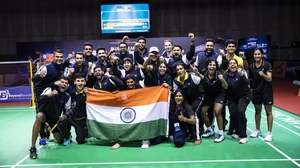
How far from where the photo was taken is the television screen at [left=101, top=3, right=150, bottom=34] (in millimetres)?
19344

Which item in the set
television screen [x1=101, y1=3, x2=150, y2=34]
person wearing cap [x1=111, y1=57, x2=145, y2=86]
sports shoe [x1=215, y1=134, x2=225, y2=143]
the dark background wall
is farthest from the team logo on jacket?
the dark background wall

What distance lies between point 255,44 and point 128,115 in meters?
14.0

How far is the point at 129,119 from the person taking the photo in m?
6.39

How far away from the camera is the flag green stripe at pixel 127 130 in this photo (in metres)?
6.34

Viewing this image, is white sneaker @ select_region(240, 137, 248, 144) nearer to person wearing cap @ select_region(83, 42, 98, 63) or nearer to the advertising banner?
person wearing cap @ select_region(83, 42, 98, 63)

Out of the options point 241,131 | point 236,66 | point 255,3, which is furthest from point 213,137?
point 255,3

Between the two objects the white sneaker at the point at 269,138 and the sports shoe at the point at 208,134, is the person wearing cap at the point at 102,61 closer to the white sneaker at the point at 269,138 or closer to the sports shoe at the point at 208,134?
the sports shoe at the point at 208,134

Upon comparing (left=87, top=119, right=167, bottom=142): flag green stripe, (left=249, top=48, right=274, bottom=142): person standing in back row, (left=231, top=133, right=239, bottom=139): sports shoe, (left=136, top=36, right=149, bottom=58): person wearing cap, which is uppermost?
(left=136, top=36, right=149, bottom=58): person wearing cap

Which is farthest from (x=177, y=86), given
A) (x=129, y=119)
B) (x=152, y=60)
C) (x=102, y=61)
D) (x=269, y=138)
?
(x=269, y=138)

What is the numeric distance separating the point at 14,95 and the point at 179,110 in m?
9.29

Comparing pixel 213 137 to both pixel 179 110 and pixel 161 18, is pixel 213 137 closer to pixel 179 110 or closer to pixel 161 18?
pixel 179 110

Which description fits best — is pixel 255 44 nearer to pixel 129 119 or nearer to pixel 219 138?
pixel 219 138

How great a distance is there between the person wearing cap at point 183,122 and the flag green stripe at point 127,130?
284 mm

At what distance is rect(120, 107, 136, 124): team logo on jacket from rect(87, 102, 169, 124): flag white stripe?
0.10ft
